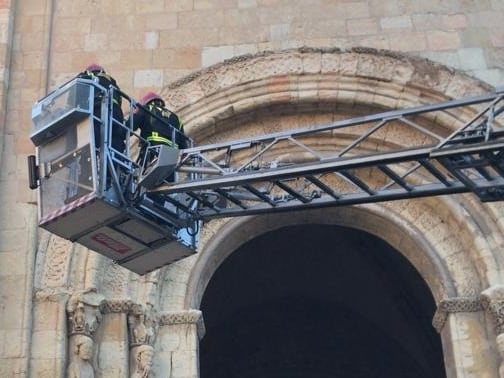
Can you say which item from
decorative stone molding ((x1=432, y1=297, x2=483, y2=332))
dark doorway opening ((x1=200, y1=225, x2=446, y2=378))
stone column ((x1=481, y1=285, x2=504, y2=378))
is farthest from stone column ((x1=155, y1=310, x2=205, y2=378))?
dark doorway opening ((x1=200, y1=225, x2=446, y2=378))

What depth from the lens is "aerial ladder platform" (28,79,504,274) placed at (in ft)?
23.4

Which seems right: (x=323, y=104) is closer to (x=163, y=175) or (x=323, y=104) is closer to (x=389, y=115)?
(x=389, y=115)

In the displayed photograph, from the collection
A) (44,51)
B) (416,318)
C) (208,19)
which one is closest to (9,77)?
(44,51)

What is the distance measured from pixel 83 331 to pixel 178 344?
98 centimetres

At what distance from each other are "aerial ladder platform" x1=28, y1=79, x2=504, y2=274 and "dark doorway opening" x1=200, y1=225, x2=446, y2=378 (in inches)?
257

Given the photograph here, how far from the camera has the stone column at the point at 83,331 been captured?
29.1ft

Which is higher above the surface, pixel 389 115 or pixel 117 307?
pixel 389 115

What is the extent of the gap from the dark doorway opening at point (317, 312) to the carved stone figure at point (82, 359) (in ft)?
18.5

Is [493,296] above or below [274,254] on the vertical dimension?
below

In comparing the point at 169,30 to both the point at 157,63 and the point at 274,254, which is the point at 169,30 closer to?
the point at 157,63

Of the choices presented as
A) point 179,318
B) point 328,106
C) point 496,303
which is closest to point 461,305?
point 496,303

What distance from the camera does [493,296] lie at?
923 cm

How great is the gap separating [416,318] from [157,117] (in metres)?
8.19

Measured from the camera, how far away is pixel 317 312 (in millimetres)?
15914
